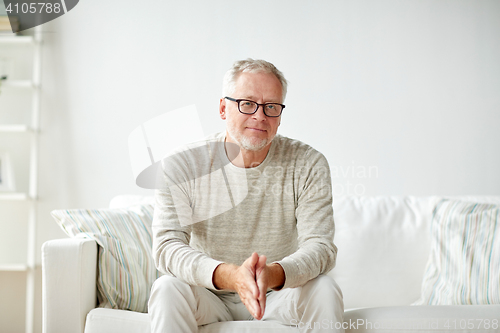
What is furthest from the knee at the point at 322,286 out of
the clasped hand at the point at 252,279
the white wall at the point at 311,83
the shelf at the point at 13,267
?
the shelf at the point at 13,267

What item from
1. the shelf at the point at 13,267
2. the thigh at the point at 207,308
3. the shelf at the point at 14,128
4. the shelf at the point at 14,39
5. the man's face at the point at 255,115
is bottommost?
the shelf at the point at 13,267

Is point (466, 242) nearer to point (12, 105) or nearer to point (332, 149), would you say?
point (332, 149)

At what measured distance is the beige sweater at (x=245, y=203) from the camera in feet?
4.41

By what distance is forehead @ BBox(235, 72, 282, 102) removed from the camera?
4.60 ft

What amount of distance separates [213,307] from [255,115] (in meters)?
0.61

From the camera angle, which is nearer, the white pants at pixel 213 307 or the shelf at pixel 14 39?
the white pants at pixel 213 307

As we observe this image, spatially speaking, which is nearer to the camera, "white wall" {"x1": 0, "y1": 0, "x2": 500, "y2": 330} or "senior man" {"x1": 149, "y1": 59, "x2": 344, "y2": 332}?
"senior man" {"x1": 149, "y1": 59, "x2": 344, "y2": 332}

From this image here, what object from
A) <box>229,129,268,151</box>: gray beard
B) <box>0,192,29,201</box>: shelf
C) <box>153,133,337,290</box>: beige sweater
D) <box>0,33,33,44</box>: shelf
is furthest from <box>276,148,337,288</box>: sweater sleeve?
<box>0,33,33,44</box>: shelf

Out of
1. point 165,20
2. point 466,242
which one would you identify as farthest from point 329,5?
point 466,242

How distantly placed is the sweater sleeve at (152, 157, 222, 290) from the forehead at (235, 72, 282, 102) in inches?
14.6

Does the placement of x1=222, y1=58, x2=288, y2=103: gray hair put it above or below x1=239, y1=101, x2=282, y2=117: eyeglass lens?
above

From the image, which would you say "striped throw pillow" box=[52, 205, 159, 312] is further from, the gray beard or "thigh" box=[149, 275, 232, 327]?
the gray beard

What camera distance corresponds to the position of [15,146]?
2285 millimetres

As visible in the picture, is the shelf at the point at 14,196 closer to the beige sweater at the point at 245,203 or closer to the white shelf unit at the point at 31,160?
the white shelf unit at the point at 31,160
